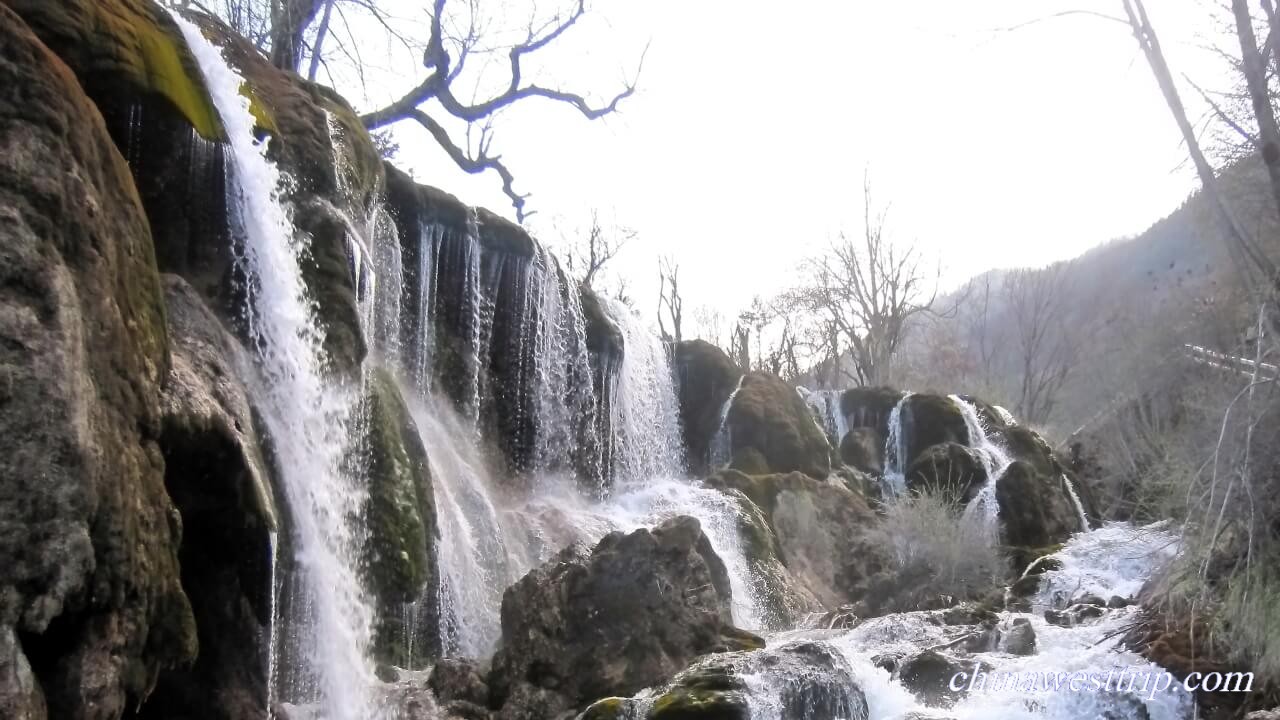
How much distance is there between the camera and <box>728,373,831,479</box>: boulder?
1825cm

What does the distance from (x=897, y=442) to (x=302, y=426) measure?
1612cm

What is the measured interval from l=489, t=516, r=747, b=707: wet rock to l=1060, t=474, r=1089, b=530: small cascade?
1115cm

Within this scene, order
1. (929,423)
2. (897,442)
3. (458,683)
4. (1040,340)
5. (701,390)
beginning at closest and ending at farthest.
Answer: (458,683) → (701,390) → (929,423) → (897,442) → (1040,340)

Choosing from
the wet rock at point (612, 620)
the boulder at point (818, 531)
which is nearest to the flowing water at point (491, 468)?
the wet rock at point (612, 620)

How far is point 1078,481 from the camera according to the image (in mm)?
20516

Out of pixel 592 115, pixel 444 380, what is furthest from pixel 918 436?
pixel 444 380

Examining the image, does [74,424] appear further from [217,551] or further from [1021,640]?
[1021,640]

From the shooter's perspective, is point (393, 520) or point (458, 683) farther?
point (393, 520)

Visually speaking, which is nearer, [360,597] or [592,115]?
[360,597]

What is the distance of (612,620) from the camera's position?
8008mm

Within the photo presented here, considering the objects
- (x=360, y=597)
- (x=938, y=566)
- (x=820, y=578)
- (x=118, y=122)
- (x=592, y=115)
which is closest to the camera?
(x=118, y=122)

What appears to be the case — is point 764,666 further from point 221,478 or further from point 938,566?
point 938,566

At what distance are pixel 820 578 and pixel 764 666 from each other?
7889 mm

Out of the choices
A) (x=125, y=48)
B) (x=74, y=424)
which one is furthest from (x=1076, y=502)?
(x=74, y=424)
